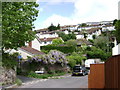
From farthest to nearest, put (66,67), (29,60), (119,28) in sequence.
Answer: (66,67), (29,60), (119,28)

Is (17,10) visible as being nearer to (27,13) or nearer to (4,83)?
(27,13)

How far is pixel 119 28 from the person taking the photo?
25.0 m

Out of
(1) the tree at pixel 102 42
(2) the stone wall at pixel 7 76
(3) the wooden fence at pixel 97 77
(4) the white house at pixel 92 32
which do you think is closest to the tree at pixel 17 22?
(2) the stone wall at pixel 7 76

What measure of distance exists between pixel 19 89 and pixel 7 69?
3.52m

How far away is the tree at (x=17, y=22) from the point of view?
18.4 metres

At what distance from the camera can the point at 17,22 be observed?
19.2m

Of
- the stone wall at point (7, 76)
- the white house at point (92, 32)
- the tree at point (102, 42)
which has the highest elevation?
the white house at point (92, 32)

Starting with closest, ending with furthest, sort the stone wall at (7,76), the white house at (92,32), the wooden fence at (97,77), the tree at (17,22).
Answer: the wooden fence at (97,77) < the tree at (17,22) < the stone wall at (7,76) < the white house at (92,32)

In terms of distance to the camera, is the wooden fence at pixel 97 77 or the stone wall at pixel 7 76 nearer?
the wooden fence at pixel 97 77

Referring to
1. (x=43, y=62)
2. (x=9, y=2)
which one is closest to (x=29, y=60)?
(x=43, y=62)

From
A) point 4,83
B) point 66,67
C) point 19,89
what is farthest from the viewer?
point 66,67

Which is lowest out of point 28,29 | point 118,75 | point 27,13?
point 118,75

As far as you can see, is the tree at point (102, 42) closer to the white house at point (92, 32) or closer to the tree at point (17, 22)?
the white house at point (92, 32)

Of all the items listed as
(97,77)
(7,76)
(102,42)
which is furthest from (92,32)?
(97,77)
